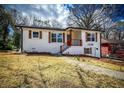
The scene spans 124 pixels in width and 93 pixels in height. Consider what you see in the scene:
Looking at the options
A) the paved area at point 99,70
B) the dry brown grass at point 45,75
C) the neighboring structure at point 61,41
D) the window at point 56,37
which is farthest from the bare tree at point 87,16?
the dry brown grass at point 45,75

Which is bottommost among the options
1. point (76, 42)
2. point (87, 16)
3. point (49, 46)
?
point (49, 46)

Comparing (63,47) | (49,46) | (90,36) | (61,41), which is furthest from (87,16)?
(49,46)

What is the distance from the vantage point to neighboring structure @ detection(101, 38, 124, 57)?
6.25 metres

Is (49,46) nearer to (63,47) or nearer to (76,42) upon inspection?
(63,47)

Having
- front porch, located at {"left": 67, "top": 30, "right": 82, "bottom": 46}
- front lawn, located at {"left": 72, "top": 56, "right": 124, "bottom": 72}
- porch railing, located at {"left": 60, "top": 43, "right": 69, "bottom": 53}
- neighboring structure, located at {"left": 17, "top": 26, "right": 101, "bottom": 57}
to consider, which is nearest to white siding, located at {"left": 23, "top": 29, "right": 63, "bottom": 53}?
neighboring structure, located at {"left": 17, "top": 26, "right": 101, "bottom": 57}

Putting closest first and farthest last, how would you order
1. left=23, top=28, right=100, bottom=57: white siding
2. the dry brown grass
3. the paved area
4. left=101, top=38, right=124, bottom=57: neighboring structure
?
1. the dry brown grass
2. the paved area
3. left=101, top=38, right=124, bottom=57: neighboring structure
4. left=23, top=28, right=100, bottom=57: white siding

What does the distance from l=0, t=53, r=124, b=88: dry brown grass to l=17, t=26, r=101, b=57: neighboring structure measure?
89 cm

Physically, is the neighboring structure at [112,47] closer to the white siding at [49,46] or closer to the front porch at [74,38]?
the white siding at [49,46]

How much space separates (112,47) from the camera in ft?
22.0

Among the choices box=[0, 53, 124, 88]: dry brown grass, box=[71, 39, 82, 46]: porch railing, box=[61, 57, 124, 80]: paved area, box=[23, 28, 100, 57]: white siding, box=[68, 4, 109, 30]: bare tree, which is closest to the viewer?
box=[0, 53, 124, 88]: dry brown grass

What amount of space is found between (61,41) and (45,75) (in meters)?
2.05

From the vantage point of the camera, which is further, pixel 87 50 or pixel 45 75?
pixel 87 50

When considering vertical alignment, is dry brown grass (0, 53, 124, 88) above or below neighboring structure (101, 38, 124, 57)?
below

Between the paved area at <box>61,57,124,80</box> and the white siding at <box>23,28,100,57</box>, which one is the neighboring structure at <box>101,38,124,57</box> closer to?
the white siding at <box>23,28,100,57</box>
